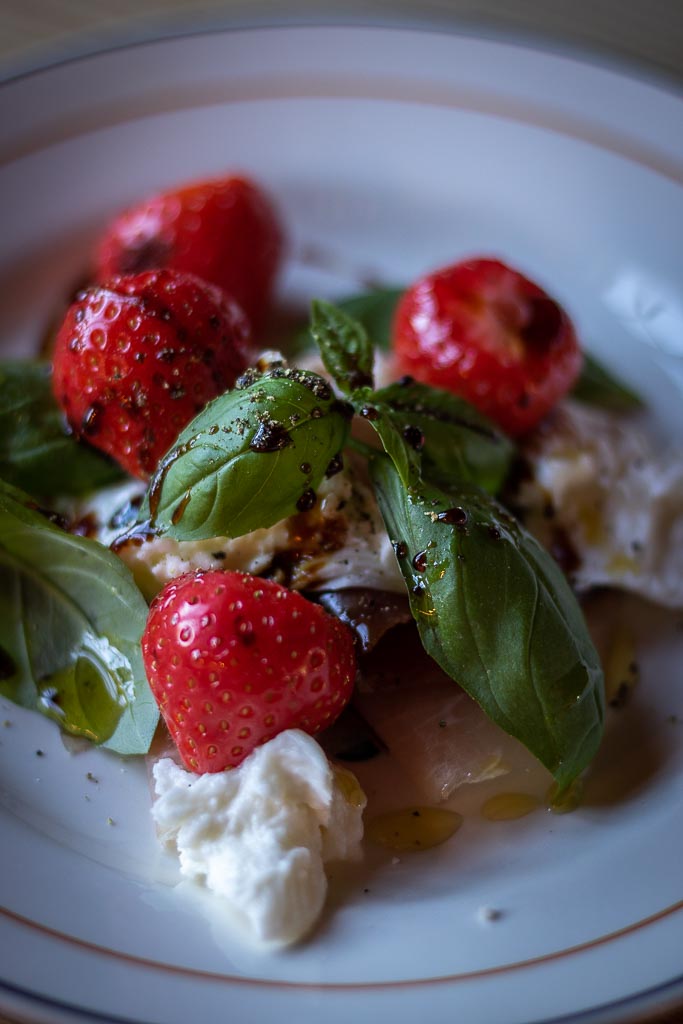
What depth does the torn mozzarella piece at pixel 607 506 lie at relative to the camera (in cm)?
171

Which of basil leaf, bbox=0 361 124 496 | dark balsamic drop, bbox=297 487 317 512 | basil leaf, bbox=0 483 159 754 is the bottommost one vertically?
basil leaf, bbox=0 483 159 754

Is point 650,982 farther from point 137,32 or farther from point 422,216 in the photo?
point 137,32

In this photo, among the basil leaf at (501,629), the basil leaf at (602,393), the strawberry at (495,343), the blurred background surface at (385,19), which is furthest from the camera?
the blurred background surface at (385,19)

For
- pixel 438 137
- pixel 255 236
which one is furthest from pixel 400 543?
pixel 438 137

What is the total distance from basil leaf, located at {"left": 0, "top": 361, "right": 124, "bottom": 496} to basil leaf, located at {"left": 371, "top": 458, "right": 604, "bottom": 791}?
1.95ft

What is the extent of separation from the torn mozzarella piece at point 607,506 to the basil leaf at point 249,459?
0.48 metres

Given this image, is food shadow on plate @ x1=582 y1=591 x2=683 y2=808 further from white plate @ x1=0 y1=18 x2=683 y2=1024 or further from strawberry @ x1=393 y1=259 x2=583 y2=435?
strawberry @ x1=393 y1=259 x2=583 y2=435

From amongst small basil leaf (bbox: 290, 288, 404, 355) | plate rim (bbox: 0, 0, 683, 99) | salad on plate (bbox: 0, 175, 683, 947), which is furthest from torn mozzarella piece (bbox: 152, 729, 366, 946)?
plate rim (bbox: 0, 0, 683, 99)

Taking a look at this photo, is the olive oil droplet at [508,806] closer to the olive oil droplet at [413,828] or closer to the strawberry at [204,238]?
the olive oil droplet at [413,828]

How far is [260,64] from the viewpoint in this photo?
2412 millimetres

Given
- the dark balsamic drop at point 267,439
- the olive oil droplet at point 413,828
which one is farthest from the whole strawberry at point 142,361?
the olive oil droplet at point 413,828

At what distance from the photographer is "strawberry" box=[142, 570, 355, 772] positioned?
1266mm

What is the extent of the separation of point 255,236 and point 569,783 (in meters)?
1.34

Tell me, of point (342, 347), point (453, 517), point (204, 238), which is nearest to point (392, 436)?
point (453, 517)
